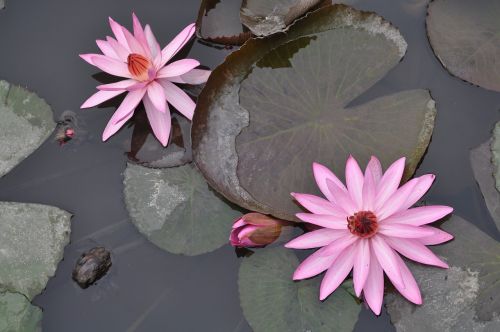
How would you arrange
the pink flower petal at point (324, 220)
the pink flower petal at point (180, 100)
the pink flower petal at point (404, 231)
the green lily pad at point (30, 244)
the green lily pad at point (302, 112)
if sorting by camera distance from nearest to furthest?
the pink flower petal at point (404, 231)
the pink flower petal at point (324, 220)
the green lily pad at point (302, 112)
the green lily pad at point (30, 244)
the pink flower petal at point (180, 100)

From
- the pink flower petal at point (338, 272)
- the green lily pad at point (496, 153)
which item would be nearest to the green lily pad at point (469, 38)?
the green lily pad at point (496, 153)

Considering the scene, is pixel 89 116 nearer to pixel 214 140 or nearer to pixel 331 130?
pixel 214 140

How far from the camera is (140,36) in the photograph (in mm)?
2807

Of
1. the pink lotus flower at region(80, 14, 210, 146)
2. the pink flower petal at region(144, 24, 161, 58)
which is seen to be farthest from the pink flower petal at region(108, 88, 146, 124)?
the pink flower petal at region(144, 24, 161, 58)

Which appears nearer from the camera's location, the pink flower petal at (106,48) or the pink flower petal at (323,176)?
the pink flower petal at (323,176)

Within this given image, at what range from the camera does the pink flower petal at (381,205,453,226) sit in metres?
2.47

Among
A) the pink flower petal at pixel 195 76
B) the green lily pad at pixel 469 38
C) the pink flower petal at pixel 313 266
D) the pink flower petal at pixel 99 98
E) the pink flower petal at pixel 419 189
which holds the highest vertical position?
the pink flower petal at pixel 99 98

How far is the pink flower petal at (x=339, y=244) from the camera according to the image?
7.97 feet

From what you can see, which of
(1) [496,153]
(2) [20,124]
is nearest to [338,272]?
(1) [496,153]

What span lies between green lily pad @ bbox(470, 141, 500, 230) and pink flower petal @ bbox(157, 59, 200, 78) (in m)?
1.43

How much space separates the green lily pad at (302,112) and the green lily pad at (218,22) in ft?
1.12

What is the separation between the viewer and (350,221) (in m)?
2.45

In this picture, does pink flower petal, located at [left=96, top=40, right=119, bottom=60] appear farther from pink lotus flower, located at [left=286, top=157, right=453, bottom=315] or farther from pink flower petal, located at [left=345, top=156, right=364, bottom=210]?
pink flower petal, located at [left=345, top=156, right=364, bottom=210]

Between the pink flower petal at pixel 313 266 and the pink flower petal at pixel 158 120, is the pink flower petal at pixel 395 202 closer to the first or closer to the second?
the pink flower petal at pixel 313 266
